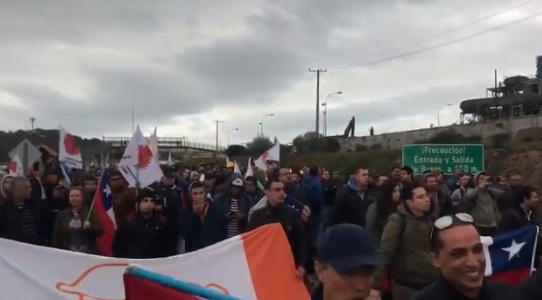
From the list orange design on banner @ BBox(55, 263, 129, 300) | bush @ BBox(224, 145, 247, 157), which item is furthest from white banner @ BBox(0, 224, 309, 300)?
bush @ BBox(224, 145, 247, 157)

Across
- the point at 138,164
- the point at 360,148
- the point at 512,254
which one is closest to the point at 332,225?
the point at 512,254

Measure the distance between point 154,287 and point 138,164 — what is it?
943 centimetres

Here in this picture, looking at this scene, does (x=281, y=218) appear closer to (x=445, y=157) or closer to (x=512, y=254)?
(x=512, y=254)

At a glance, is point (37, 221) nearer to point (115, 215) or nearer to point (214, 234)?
point (115, 215)

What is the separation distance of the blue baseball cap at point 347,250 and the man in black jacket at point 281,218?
532 centimetres

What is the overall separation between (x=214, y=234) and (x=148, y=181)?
145 inches

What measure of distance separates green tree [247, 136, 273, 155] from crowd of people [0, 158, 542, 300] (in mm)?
58012

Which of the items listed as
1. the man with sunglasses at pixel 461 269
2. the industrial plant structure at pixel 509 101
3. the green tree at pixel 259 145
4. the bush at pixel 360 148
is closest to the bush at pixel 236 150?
the green tree at pixel 259 145

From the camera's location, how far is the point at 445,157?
22109mm

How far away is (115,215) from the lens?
9.91 metres

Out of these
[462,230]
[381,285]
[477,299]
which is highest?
[462,230]

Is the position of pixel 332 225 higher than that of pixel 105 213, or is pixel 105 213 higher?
pixel 332 225

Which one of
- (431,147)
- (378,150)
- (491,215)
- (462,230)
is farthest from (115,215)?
(378,150)

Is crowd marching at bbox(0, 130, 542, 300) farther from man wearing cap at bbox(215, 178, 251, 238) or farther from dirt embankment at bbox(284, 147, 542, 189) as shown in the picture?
dirt embankment at bbox(284, 147, 542, 189)
